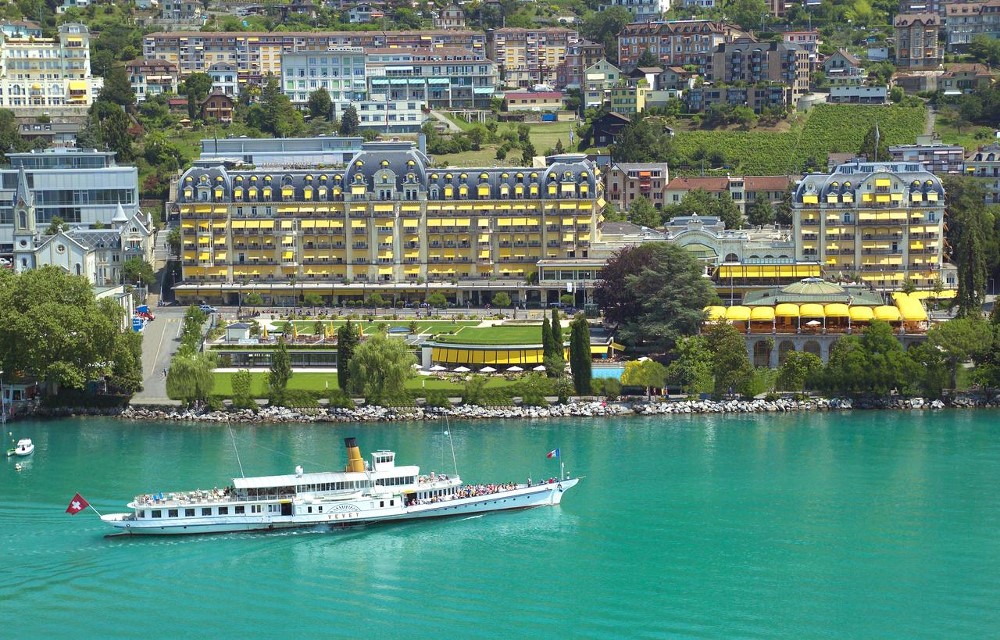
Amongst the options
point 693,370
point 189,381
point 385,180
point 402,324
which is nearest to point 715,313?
point 693,370

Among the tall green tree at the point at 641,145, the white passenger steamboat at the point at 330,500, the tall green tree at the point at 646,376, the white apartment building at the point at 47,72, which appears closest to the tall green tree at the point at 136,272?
the tall green tree at the point at 646,376

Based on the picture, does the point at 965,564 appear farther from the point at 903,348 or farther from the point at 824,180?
the point at 824,180

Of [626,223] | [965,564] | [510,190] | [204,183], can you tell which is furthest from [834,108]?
[965,564]

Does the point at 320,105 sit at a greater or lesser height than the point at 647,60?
lesser

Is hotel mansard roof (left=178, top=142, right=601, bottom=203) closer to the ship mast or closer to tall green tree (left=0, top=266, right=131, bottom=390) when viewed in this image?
tall green tree (left=0, top=266, right=131, bottom=390)

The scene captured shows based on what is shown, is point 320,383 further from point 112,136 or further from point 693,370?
point 112,136

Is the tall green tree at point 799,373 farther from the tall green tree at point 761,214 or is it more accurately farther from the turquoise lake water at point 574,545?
the tall green tree at point 761,214
